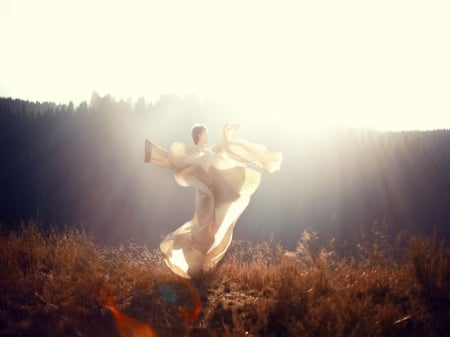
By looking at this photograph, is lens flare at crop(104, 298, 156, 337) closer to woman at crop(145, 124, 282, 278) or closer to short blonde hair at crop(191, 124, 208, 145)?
woman at crop(145, 124, 282, 278)

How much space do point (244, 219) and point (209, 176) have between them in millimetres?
82613

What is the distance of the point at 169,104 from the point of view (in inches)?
4370

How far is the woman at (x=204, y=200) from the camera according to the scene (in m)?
6.01

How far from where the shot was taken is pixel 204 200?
6.07 m

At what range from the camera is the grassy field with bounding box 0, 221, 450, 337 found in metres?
4.28

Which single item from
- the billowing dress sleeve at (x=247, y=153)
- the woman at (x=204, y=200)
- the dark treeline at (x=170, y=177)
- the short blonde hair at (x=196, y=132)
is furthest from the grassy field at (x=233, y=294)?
the dark treeline at (x=170, y=177)

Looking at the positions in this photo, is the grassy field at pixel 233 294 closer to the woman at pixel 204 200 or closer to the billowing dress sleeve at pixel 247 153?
the woman at pixel 204 200

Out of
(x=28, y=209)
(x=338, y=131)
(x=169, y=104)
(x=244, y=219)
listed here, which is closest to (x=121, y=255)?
(x=244, y=219)

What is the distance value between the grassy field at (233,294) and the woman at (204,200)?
0.83 feet

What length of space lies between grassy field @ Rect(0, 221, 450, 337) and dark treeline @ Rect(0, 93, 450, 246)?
78.2m

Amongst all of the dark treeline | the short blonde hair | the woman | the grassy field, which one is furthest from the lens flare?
the dark treeline

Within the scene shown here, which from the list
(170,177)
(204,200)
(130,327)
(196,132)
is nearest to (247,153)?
(196,132)

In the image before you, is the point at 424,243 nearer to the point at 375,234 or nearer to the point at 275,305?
the point at 375,234

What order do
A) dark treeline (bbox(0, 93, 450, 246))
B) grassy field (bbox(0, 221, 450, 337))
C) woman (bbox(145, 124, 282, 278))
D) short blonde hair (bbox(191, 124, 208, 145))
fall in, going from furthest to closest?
dark treeline (bbox(0, 93, 450, 246)), short blonde hair (bbox(191, 124, 208, 145)), woman (bbox(145, 124, 282, 278)), grassy field (bbox(0, 221, 450, 337))
